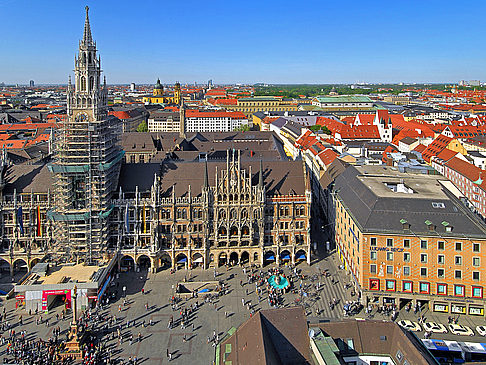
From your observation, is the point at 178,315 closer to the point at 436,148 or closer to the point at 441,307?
the point at 441,307

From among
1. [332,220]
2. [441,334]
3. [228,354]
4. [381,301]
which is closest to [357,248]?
[381,301]

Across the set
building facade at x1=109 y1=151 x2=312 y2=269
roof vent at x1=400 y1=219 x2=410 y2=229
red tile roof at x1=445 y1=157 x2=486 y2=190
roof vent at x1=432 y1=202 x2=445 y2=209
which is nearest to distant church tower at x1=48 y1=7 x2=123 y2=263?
building facade at x1=109 y1=151 x2=312 y2=269

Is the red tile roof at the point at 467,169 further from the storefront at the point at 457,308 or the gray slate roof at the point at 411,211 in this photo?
the storefront at the point at 457,308

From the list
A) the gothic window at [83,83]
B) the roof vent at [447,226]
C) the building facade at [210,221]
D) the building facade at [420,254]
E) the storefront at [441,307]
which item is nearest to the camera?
the building facade at [420,254]

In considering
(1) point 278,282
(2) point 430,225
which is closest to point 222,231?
(1) point 278,282

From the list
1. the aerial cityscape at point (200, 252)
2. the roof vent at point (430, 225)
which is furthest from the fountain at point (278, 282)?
the roof vent at point (430, 225)

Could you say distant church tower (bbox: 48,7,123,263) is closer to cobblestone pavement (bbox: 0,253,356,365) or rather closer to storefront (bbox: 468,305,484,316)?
cobblestone pavement (bbox: 0,253,356,365)

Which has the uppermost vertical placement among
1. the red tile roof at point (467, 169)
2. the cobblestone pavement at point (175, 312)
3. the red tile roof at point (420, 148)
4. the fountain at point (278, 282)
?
the red tile roof at point (420, 148)
